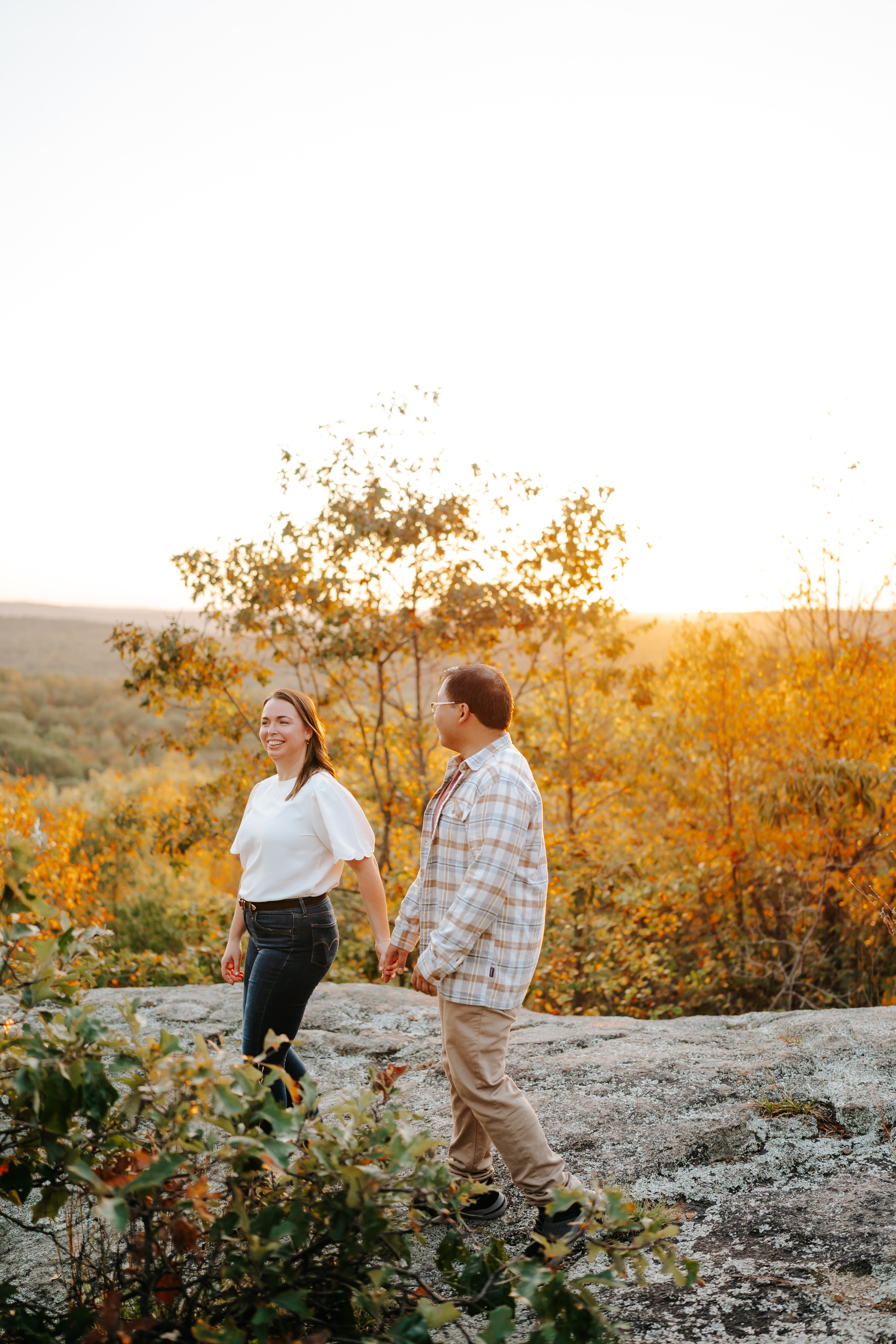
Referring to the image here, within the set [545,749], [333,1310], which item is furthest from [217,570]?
[333,1310]

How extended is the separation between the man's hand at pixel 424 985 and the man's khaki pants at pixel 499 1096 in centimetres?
5

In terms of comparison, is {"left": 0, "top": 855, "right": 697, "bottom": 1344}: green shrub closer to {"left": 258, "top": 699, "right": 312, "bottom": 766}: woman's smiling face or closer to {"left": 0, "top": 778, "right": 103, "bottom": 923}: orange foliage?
{"left": 258, "top": 699, "right": 312, "bottom": 766}: woman's smiling face

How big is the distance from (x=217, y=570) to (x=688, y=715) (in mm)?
4756

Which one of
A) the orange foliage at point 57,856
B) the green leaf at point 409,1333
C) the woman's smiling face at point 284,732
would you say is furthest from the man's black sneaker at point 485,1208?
the orange foliage at point 57,856

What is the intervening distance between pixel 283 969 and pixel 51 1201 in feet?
3.33

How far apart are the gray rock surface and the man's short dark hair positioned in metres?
1.41

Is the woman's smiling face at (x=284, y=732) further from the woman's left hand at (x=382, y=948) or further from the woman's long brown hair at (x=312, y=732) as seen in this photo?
the woman's left hand at (x=382, y=948)

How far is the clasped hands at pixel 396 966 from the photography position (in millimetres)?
2779

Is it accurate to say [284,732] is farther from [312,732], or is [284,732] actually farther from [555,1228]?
[555,1228]

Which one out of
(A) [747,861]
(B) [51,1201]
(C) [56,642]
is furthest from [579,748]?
(C) [56,642]

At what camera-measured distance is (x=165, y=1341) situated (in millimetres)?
1956

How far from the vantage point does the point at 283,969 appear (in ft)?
10.2

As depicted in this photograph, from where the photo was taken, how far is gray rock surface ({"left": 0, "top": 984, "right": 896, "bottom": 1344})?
2.48 meters

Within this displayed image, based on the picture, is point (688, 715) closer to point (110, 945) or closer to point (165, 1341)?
point (110, 945)
